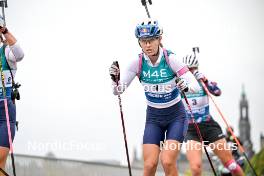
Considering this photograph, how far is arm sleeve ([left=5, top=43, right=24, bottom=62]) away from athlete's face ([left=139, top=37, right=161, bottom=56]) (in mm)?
1664

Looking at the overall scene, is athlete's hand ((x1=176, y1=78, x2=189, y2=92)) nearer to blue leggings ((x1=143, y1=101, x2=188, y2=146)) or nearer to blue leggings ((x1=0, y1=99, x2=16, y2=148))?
blue leggings ((x1=143, y1=101, x2=188, y2=146))

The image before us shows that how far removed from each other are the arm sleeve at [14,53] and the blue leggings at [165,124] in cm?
201

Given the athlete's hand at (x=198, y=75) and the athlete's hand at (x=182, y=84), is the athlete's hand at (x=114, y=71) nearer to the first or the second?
the athlete's hand at (x=182, y=84)

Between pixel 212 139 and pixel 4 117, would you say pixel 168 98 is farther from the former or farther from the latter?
pixel 212 139

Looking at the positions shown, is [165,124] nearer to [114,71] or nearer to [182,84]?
[182,84]

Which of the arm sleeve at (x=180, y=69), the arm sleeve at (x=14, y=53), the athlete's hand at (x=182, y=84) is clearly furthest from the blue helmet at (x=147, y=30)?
the arm sleeve at (x=14, y=53)

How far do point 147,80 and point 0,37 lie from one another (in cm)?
217

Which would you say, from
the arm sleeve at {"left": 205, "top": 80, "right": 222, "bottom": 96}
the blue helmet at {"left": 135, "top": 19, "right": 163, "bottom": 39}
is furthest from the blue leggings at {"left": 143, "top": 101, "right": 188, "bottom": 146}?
the arm sleeve at {"left": 205, "top": 80, "right": 222, "bottom": 96}

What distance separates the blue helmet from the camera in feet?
31.1

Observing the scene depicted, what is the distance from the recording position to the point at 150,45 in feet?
31.3

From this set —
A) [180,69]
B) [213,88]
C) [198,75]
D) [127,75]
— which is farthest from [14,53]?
[213,88]

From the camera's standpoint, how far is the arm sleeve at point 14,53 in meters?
9.43

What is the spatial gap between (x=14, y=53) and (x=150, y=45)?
6.13 ft

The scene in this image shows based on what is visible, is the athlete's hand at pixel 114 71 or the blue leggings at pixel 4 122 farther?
the athlete's hand at pixel 114 71
